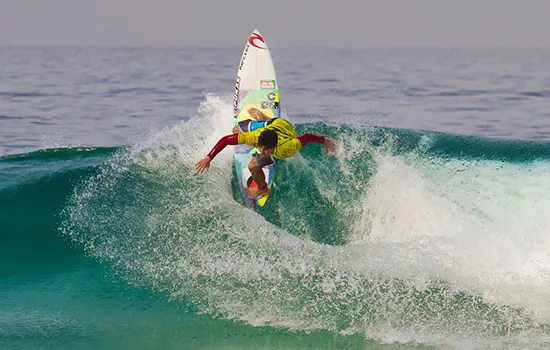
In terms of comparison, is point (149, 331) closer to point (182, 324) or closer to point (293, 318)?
point (182, 324)

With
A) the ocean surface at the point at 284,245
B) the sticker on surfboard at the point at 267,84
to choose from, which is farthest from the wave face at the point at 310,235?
the sticker on surfboard at the point at 267,84

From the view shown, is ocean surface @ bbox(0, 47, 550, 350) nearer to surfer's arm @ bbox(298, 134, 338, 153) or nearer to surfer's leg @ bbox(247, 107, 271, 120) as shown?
surfer's leg @ bbox(247, 107, 271, 120)

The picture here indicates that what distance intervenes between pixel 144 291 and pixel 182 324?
0.90 meters

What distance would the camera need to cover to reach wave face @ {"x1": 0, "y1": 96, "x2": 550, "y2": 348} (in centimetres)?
736

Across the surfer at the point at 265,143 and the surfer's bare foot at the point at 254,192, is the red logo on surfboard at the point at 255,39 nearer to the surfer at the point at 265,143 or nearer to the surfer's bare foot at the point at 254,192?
the surfer at the point at 265,143

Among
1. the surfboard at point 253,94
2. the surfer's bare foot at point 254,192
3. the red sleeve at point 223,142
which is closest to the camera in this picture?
the red sleeve at point 223,142

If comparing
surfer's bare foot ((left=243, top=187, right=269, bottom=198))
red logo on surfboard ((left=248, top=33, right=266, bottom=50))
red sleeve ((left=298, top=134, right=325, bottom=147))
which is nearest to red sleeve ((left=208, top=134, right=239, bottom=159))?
red sleeve ((left=298, top=134, right=325, bottom=147))

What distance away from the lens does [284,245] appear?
329 inches

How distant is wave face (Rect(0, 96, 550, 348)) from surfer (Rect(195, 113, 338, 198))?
61 cm

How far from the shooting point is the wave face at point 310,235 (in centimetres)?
736

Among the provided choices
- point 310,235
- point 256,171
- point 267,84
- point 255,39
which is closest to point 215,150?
point 256,171

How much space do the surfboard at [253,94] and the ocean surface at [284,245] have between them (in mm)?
288

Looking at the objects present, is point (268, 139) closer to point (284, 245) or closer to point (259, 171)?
point (259, 171)

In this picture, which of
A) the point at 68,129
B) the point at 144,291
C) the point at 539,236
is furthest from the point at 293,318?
the point at 68,129
